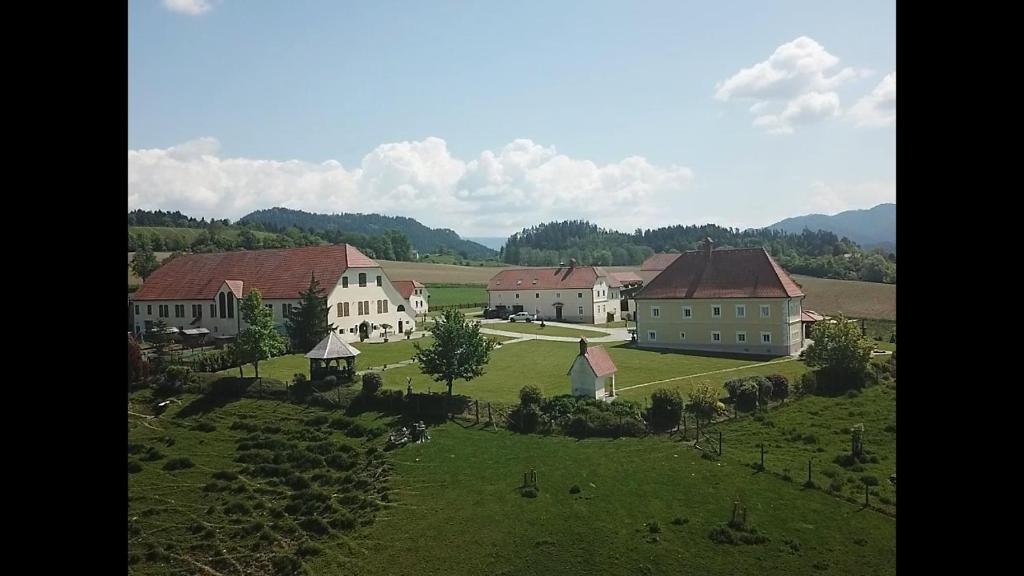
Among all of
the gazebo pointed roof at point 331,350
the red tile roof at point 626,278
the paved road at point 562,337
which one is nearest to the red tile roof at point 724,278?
the red tile roof at point 626,278

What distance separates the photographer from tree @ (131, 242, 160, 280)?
593 inches

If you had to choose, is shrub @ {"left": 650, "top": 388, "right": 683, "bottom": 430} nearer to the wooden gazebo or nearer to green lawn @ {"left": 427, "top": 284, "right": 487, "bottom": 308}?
the wooden gazebo

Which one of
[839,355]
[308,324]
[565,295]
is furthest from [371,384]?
[839,355]

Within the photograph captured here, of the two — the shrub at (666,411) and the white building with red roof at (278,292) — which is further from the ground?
the white building with red roof at (278,292)

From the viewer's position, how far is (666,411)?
11.4m

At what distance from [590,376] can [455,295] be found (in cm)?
606

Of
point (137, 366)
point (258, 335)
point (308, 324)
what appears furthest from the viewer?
point (308, 324)

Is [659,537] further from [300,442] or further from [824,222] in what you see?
[824,222]

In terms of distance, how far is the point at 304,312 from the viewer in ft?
46.8

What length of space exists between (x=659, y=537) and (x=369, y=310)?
8771mm

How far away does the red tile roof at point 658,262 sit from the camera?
1599 cm

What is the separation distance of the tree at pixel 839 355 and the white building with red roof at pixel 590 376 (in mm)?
4093

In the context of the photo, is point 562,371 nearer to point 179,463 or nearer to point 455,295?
point 455,295

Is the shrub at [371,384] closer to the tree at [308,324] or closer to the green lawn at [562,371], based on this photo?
the green lawn at [562,371]
